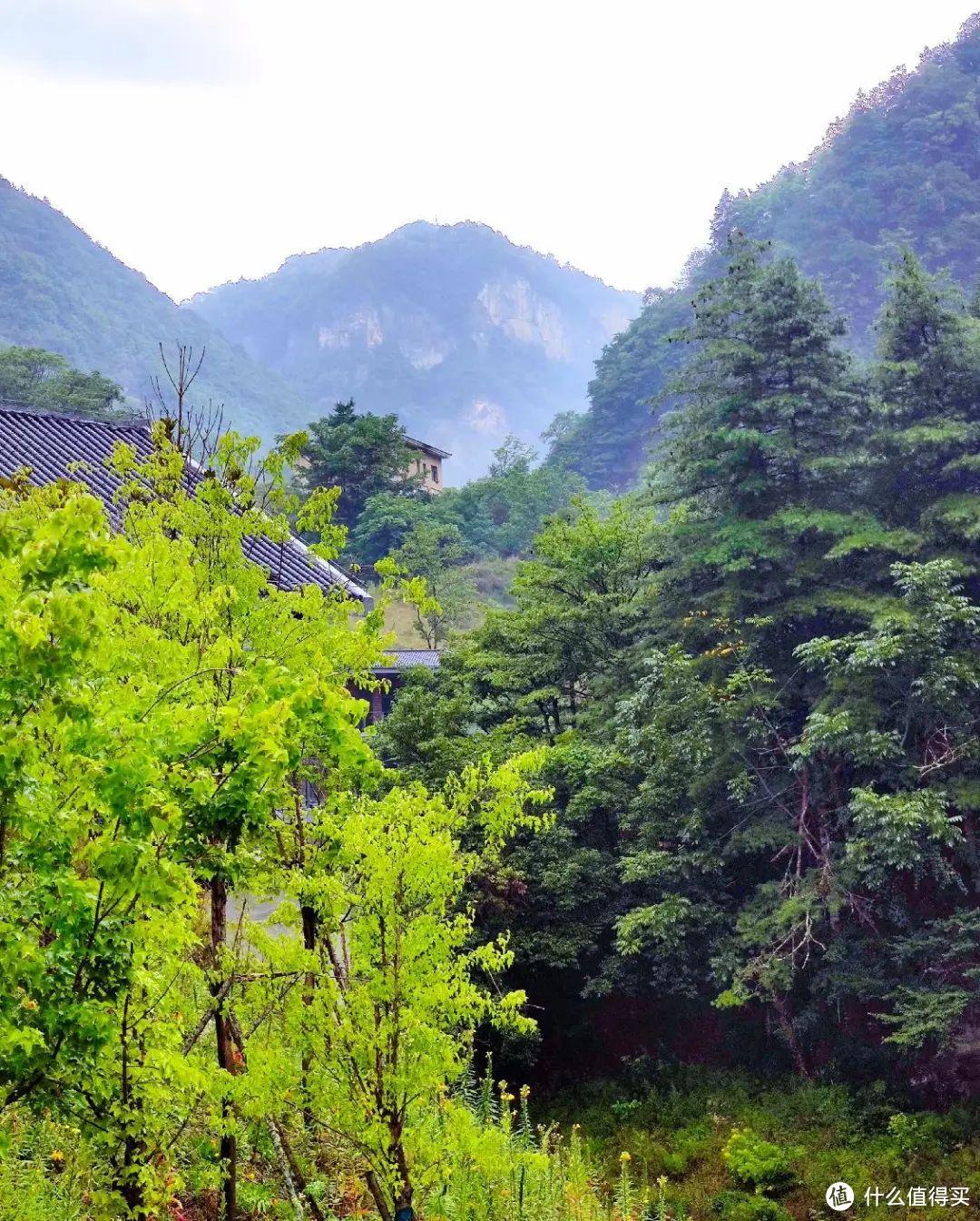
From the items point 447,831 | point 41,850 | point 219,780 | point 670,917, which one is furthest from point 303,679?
point 670,917

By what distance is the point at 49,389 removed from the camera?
42250mm

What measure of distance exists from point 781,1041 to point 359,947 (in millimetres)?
10552

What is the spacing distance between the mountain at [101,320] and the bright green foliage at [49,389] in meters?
48.6

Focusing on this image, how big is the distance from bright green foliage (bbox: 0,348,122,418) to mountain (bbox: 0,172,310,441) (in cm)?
4858

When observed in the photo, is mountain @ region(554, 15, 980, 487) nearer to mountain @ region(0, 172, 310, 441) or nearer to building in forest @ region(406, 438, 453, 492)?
building in forest @ region(406, 438, 453, 492)

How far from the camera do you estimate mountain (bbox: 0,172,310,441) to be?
100562 millimetres

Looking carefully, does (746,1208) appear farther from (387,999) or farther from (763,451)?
(763,451)

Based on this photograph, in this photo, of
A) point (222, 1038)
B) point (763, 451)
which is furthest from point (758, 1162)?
point (763, 451)

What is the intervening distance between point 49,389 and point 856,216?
52.0 meters

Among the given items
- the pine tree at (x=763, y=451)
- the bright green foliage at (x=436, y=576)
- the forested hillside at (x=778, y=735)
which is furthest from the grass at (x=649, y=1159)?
the bright green foliage at (x=436, y=576)

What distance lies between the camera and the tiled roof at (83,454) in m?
14.5

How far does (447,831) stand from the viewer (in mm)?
5531

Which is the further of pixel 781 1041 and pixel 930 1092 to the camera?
pixel 781 1041

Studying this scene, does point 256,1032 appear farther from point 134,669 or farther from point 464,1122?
point 134,669
